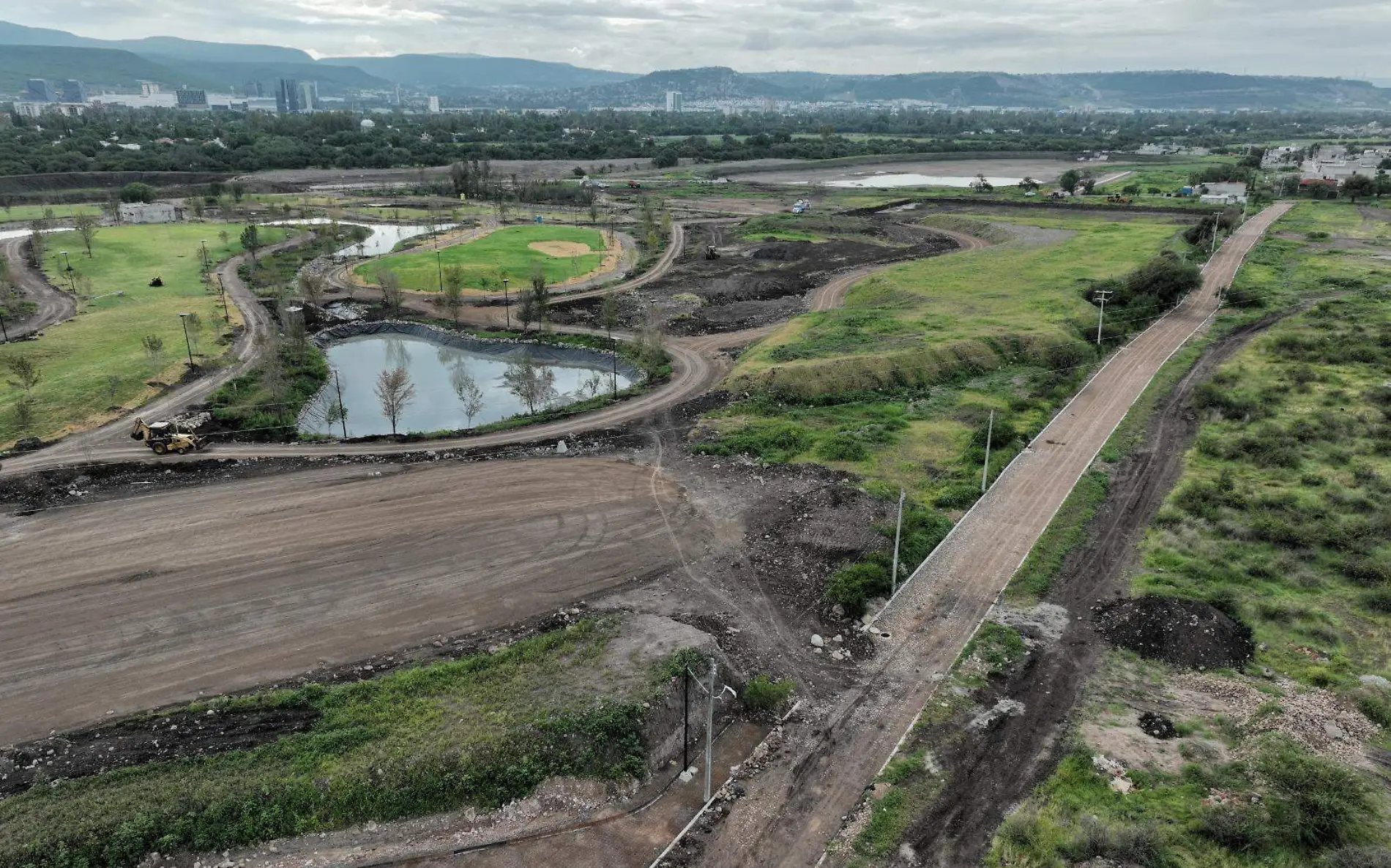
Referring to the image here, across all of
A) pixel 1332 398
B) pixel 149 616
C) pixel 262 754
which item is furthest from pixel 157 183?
pixel 1332 398

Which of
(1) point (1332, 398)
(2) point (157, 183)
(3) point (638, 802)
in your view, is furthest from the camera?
(2) point (157, 183)

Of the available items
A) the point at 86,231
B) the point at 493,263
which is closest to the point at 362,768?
the point at 493,263

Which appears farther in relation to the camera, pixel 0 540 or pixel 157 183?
pixel 157 183

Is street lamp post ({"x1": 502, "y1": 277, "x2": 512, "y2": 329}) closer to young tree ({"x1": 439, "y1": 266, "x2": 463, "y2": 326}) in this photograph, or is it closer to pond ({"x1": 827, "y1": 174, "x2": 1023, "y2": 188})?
young tree ({"x1": 439, "y1": 266, "x2": 463, "y2": 326})

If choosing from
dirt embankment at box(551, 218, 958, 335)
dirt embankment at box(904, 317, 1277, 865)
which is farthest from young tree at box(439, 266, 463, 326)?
dirt embankment at box(904, 317, 1277, 865)

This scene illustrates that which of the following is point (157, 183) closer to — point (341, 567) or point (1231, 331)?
point (341, 567)

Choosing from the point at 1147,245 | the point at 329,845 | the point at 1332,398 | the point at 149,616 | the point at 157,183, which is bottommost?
the point at 329,845

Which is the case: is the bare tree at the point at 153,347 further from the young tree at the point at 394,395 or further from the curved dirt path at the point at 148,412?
the young tree at the point at 394,395
